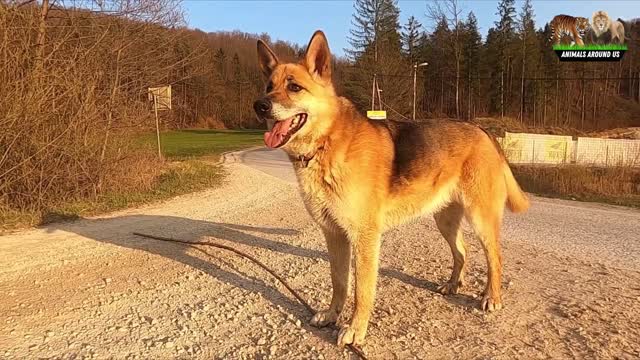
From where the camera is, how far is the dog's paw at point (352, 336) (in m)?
4.36

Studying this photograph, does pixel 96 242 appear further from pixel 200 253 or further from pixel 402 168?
pixel 402 168

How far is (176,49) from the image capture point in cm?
1814

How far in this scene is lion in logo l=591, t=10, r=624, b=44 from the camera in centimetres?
4819

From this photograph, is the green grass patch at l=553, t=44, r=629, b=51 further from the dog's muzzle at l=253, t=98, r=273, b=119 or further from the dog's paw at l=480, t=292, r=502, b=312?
the dog's muzzle at l=253, t=98, r=273, b=119

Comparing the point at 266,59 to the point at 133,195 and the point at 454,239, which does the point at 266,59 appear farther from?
the point at 133,195

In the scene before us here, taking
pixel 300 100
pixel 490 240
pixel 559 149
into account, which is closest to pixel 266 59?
pixel 300 100

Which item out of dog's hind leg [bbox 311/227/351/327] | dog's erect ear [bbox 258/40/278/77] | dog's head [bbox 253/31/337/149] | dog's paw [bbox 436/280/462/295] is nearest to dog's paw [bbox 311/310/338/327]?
dog's hind leg [bbox 311/227/351/327]

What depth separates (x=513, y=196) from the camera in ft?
18.9

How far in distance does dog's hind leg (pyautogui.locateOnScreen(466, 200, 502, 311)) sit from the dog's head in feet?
6.78

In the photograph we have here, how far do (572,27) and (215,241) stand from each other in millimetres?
55385

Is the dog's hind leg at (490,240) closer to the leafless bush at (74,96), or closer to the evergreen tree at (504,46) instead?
the leafless bush at (74,96)

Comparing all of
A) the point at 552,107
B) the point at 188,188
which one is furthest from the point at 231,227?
the point at 552,107

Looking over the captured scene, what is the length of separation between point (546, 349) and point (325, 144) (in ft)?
9.32

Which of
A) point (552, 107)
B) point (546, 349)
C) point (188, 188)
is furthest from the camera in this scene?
point (552, 107)
